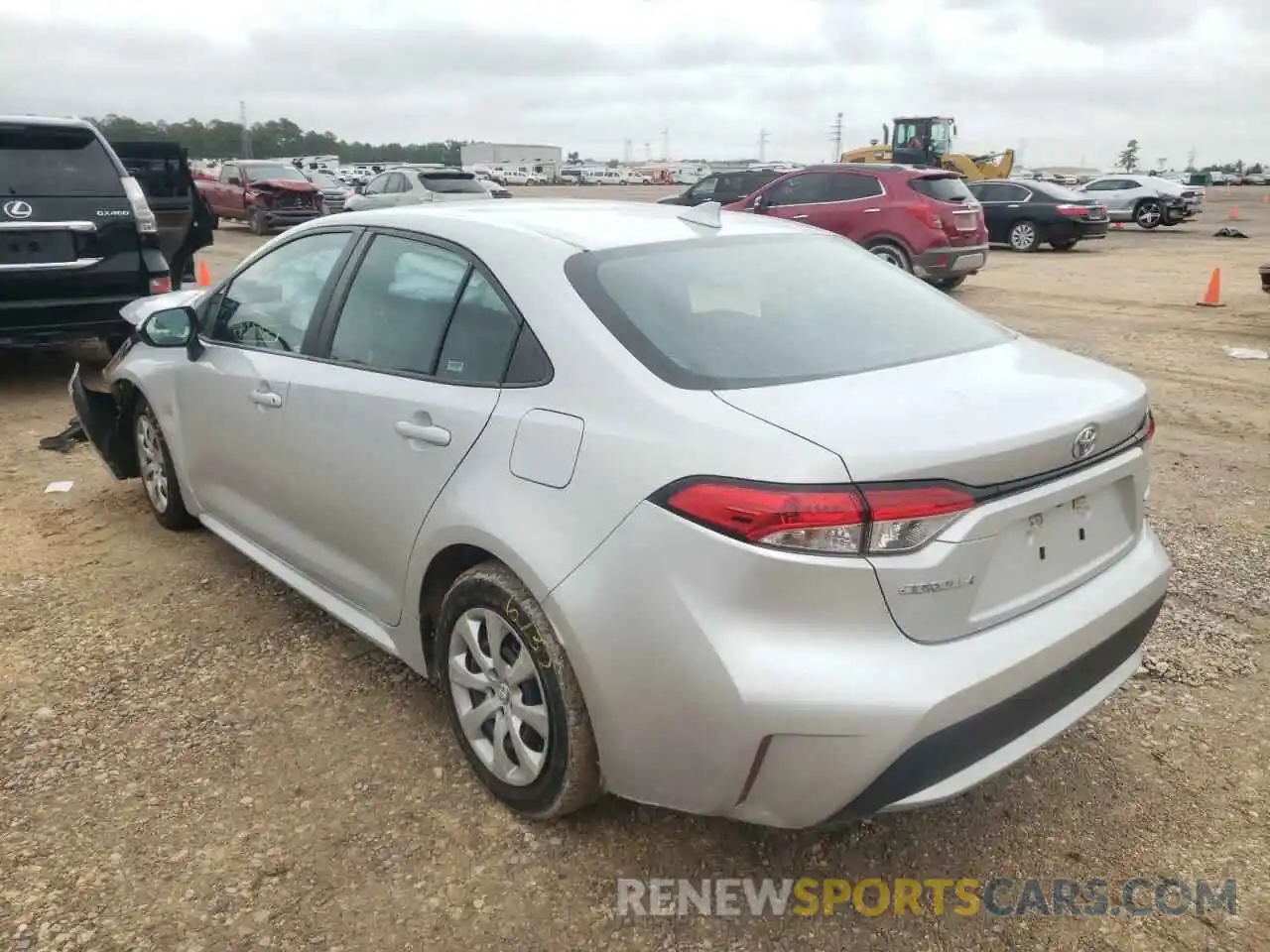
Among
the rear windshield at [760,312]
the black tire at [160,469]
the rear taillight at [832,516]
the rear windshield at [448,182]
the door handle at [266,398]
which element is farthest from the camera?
the rear windshield at [448,182]

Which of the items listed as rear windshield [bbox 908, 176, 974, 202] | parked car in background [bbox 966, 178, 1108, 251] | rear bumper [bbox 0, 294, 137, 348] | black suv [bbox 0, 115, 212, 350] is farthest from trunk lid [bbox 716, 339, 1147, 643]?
parked car in background [bbox 966, 178, 1108, 251]

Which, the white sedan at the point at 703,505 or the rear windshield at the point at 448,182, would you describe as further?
the rear windshield at the point at 448,182

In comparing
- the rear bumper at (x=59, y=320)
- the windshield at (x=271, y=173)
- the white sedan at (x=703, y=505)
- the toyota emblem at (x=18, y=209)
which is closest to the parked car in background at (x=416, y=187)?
the windshield at (x=271, y=173)

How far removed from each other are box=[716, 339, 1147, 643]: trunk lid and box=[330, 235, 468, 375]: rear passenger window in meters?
1.05

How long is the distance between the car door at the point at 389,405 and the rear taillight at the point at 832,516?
83 cm

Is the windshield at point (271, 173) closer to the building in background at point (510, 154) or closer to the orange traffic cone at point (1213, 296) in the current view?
the orange traffic cone at point (1213, 296)

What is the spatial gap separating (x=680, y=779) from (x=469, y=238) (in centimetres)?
162

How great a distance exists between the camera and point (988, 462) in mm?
2111

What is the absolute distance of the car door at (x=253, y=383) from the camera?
11.3 feet

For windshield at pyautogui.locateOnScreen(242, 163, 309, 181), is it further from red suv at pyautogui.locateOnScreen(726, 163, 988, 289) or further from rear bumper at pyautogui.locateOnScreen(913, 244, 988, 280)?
rear bumper at pyautogui.locateOnScreen(913, 244, 988, 280)

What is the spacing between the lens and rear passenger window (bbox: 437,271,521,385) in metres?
2.65

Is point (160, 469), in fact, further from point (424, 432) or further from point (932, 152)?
point (932, 152)

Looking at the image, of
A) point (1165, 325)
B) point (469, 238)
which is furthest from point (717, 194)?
point (469, 238)

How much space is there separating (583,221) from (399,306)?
0.62 metres
